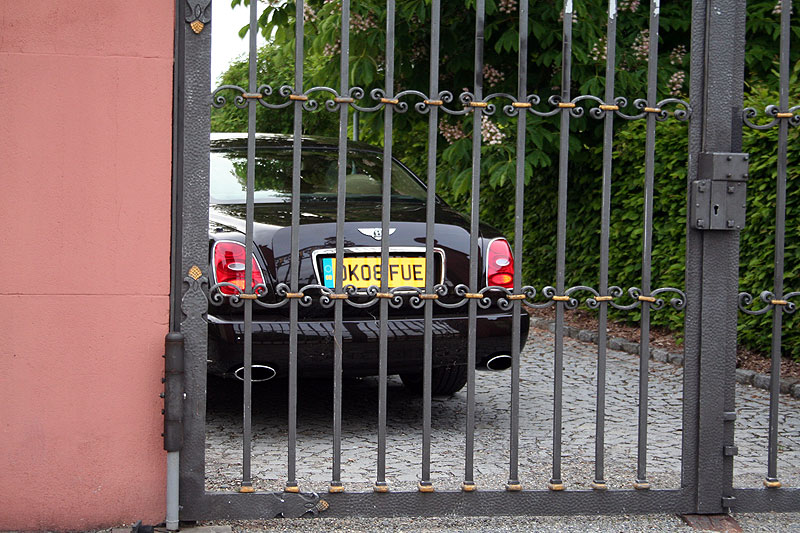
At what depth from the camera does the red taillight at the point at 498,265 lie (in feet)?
17.9

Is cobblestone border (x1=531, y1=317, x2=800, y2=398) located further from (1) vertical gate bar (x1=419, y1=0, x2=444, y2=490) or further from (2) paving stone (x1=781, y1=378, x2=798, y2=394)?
(1) vertical gate bar (x1=419, y1=0, x2=444, y2=490)

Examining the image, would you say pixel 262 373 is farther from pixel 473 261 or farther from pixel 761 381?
pixel 761 381

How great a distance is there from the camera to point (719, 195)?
3943mm

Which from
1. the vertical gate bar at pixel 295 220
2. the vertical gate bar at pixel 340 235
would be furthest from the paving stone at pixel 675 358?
the vertical gate bar at pixel 295 220

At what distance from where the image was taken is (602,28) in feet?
28.7

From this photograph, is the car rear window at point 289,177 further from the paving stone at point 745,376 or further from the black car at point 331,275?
the paving stone at point 745,376

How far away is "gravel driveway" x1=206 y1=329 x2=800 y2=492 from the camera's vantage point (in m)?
4.59

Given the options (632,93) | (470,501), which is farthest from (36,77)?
(632,93)

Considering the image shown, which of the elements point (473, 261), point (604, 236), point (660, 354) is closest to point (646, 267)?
point (604, 236)

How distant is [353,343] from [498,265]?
100cm

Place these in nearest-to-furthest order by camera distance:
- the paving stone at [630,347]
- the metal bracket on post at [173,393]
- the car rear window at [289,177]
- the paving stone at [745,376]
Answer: the metal bracket on post at [173,393], the car rear window at [289,177], the paving stone at [745,376], the paving stone at [630,347]

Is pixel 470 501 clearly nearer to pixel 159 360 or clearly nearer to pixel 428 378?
pixel 428 378

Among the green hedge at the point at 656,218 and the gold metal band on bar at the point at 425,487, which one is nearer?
the gold metal band on bar at the point at 425,487

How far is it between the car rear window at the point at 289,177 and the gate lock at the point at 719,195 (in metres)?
2.26
